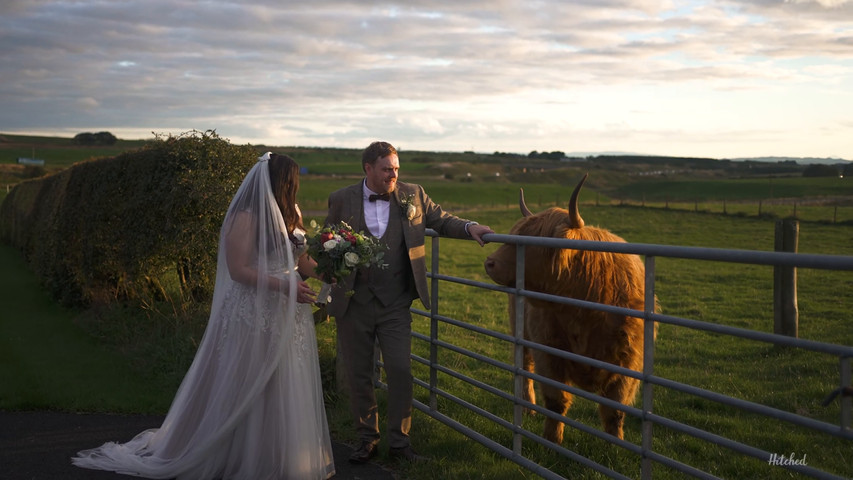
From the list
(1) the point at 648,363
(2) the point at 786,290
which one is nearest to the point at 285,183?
(1) the point at 648,363

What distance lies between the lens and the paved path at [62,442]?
504 cm

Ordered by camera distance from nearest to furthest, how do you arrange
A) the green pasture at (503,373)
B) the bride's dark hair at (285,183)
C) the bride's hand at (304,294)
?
1. the bride's hand at (304,294)
2. the bride's dark hair at (285,183)
3. the green pasture at (503,373)

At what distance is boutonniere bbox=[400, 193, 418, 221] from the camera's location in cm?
519

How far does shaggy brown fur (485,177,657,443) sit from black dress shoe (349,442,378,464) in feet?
4.17

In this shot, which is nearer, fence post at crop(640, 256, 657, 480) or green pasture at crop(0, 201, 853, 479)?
fence post at crop(640, 256, 657, 480)

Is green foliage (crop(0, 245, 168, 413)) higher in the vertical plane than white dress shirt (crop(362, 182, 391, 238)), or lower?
lower

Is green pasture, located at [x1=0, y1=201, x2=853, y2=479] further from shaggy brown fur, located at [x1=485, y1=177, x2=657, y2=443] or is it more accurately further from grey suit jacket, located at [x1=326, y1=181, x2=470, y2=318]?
grey suit jacket, located at [x1=326, y1=181, x2=470, y2=318]

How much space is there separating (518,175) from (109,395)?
8691cm

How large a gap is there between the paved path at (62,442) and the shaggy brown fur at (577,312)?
148cm

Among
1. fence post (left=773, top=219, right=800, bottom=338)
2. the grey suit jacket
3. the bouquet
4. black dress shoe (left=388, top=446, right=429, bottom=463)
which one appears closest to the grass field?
black dress shoe (left=388, top=446, right=429, bottom=463)

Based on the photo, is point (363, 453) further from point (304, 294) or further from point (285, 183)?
point (285, 183)

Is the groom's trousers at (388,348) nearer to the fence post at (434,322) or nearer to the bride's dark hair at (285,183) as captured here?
the fence post at (434,322)

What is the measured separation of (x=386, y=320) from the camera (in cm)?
523

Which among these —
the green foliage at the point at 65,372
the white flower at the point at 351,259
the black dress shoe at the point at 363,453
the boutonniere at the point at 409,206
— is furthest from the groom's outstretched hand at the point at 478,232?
the green foliage at the point at 65,372
